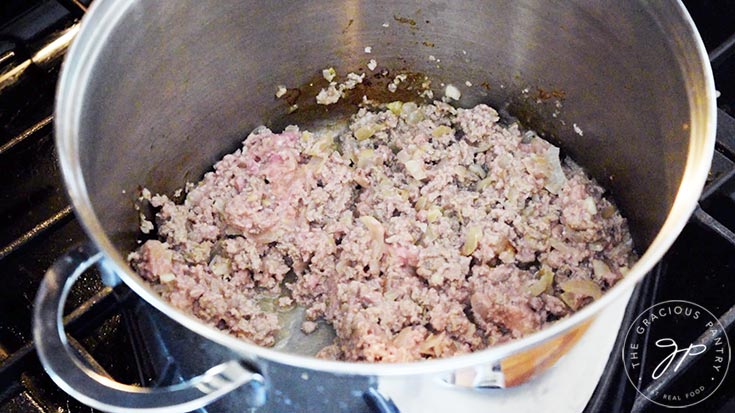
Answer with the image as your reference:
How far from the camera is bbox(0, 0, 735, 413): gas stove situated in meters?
1.30

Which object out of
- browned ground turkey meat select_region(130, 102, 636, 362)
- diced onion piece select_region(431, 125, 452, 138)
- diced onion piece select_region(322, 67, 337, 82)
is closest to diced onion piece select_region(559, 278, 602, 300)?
browned ground turkey meat select_region(130, 102, 636, 362)

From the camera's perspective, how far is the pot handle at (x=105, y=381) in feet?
3.36

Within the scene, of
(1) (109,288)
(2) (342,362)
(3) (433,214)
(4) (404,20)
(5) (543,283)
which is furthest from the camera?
(4) (404,20)

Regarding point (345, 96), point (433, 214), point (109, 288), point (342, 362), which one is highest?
point (342, 362)

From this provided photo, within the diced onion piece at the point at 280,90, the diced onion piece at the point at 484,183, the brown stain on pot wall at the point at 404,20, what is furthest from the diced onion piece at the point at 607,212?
the diced onion piece at the point at 280,90

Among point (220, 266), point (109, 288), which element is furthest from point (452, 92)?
point (109, 288)

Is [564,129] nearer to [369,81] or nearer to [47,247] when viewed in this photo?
[369,81]

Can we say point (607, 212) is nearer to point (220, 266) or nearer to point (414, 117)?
point (414, 117)

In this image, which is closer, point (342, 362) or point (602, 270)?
point (342, 362)

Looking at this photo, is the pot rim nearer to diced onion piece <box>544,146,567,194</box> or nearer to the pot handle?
the pot handle

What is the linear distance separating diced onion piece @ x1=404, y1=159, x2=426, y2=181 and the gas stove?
509 millimetres

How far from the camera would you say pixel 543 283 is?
1521mm

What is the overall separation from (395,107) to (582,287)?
0.65m

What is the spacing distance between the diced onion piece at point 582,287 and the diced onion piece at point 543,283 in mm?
25
